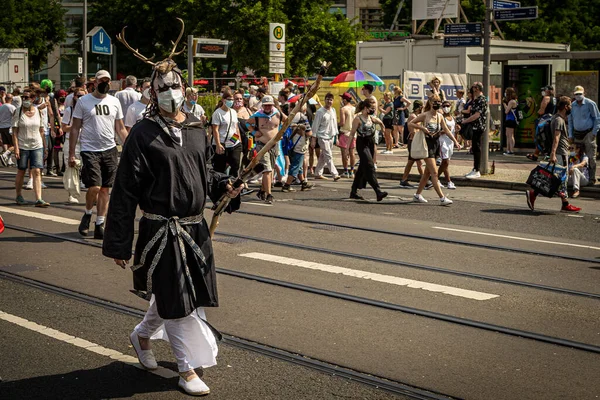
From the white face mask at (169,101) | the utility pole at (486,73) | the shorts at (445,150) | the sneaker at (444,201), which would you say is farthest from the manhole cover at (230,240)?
the utility pole at (486,73)

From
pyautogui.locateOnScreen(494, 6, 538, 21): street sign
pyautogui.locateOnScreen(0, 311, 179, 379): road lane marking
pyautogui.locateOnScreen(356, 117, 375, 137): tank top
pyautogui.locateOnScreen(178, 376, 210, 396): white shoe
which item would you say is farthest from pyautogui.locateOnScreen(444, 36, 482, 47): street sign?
pyautogui.locateOnScreen(178, 376, 210, 396): white shoe

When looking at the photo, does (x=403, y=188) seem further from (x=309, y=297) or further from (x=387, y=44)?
(x=387, y=44)

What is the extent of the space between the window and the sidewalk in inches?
2284

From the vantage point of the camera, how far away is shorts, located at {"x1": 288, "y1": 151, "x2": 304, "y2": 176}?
17078 mm

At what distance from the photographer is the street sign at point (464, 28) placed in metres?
19.7

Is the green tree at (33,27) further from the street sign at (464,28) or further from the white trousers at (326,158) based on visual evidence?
the street sign at (464,28)

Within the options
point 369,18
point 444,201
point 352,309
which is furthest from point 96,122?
point 369,18

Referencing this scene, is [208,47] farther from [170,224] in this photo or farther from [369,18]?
[369,18]

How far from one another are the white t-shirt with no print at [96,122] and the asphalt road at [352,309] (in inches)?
45.9

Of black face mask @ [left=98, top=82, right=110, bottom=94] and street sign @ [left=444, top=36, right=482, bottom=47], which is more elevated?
street sign @ [left=444, top=36, right=482, bottom=47]

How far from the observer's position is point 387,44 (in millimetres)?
33188

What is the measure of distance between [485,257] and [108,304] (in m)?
4.26

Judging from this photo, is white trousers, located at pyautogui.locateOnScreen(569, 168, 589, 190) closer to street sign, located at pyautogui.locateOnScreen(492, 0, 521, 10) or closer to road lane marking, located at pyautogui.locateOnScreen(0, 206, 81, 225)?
street sign, located at pyautogui.locateOnScreen(492, 0, 521, 10)

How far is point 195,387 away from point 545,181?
397 inches
